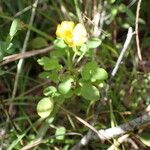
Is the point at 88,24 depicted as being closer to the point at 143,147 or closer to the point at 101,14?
the point at 101,14

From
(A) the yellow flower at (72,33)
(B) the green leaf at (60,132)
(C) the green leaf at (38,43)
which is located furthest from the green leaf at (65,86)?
(C) the green leaf at (38,43)

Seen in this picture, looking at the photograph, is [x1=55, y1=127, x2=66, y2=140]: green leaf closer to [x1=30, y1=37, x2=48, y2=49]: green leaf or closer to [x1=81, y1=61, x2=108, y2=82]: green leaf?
[x1=81, y1=61, x2=108, y2=82]: green leaf

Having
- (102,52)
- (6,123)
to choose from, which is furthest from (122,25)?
(6,123)

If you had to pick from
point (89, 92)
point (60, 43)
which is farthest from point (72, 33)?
point (89, 92)

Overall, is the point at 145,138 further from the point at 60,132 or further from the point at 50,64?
the point at 50,64

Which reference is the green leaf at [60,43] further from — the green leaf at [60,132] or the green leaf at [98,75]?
the green leaf at [60,132]
